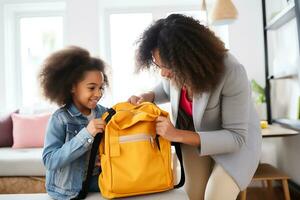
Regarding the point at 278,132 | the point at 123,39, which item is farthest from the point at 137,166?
the point at 123,39

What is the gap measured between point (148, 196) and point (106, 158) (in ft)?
0.66

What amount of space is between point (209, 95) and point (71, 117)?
1.67 feet

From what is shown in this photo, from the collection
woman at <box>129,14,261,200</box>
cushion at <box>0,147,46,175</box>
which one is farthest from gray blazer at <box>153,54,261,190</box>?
cushion at <box>0,147,46,175</box>

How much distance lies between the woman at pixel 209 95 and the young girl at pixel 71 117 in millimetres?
189

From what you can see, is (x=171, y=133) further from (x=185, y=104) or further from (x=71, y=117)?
(x=71, y=117)

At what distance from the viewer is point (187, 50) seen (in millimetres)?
1028

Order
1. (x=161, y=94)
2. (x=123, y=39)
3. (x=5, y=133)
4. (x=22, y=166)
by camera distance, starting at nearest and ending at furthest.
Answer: (x=161, y=94)
(x=22, y=166)
(x=5, y=133)
(x=123, y=39)

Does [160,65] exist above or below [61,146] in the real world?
above

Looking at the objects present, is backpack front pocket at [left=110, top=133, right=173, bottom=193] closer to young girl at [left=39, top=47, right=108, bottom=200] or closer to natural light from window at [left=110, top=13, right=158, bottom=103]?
young girl at [left=39, top=47, right=108, bottom=200]

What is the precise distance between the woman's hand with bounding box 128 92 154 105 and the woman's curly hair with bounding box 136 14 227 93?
0.21m

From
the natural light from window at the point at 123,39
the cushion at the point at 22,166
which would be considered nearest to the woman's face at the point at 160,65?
the cushion at the point at 22,166

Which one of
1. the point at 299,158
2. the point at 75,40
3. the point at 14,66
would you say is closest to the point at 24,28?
the point at 14,66

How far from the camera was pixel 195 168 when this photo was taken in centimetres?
134

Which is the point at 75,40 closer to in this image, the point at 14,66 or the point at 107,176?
the point at 14,66
